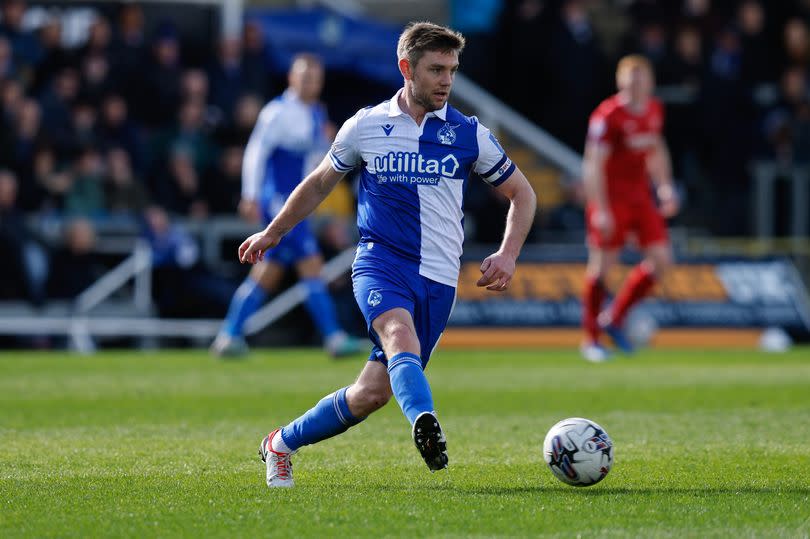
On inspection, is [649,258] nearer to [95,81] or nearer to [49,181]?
[49,181]

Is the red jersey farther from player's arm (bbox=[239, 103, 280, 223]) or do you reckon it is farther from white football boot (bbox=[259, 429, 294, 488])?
white football boot (bbox=[259, 429, 294, 488])

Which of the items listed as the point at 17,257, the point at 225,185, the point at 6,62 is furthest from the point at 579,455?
the point at 6,62

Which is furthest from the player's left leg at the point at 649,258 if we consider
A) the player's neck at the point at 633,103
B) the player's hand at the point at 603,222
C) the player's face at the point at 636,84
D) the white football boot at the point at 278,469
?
the white football boot at the point at 278,469

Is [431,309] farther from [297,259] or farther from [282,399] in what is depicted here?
[297,259]

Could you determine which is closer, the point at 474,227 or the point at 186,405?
the point at 186,405

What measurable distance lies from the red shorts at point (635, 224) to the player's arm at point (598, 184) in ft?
0.47

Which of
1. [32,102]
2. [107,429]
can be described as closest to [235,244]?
[32,102]

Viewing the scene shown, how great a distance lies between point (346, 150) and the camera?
21.8 ft

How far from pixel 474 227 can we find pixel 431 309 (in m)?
13.6

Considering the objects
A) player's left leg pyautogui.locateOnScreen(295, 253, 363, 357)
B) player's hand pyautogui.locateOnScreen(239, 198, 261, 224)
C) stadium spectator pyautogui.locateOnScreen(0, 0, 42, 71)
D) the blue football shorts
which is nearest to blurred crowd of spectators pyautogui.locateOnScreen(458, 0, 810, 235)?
stadium spectator pyautogui.locateOnScreen(0, 0, 42, 71)

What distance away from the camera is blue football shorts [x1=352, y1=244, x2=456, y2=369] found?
21.0 feet

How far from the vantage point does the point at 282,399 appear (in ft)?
34.8

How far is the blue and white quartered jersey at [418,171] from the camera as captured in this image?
6.59 m

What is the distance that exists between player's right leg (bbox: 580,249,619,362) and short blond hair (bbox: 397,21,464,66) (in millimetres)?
8446
